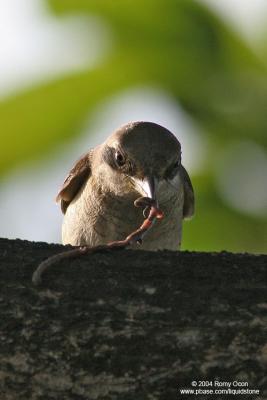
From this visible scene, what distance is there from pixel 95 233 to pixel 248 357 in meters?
3.07

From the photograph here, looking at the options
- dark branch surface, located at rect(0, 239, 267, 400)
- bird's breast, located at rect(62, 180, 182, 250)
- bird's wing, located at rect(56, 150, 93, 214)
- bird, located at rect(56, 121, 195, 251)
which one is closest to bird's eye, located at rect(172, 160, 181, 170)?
bird, located at rect(56, 121, 195, 251)

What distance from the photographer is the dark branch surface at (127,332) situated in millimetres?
3453

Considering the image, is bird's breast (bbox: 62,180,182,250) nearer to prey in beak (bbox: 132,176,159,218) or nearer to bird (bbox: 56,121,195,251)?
bird (bbox: 56,121,195,251)

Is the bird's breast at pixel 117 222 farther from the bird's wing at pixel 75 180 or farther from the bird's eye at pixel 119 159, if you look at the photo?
the bird's wing at pixel 75 180

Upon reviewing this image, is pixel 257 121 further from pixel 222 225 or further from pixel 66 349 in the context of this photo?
pixel 66 349

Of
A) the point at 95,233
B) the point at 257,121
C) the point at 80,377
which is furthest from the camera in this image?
the point at 95,233

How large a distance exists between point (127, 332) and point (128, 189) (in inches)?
108

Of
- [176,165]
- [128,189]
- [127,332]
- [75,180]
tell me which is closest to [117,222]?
[128,189]

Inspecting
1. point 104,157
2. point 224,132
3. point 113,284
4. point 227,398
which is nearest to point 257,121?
point 224,132

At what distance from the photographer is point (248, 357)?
352 cm

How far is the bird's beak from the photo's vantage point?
569 centimetres

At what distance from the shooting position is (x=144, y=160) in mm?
5930

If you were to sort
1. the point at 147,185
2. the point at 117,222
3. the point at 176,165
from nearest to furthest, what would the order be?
1. the point at 147,185
2. the point at 176,165
3. the point at 117,222

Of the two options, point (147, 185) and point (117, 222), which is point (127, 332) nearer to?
point (147, 185)
